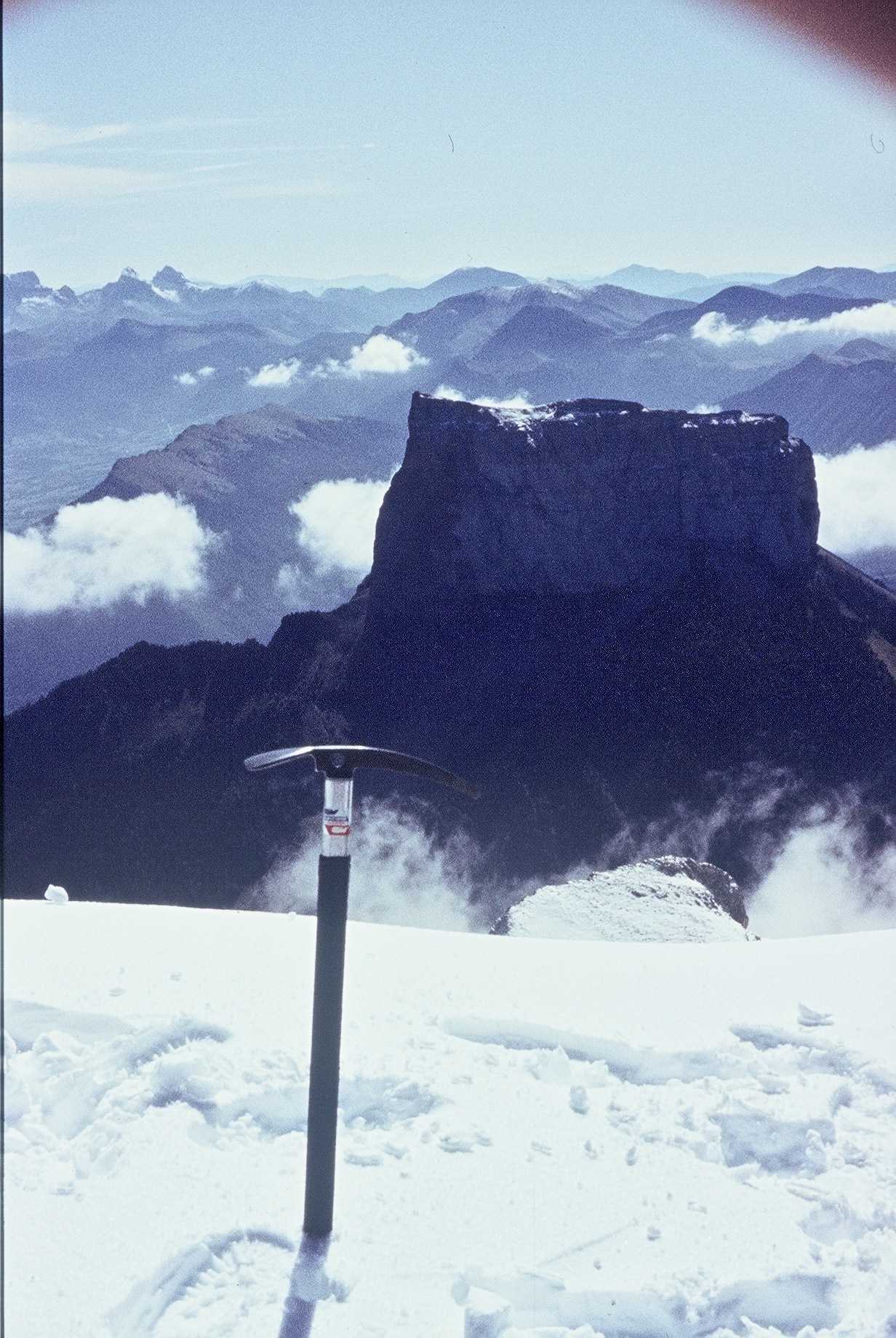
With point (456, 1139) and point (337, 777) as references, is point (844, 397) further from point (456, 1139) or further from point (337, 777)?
point (337, 777)

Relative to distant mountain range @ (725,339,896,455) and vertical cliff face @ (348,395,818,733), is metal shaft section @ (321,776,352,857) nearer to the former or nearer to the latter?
vertical cliff face @ (348,395,818,733)

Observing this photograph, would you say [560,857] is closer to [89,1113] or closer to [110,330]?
[89,1113]

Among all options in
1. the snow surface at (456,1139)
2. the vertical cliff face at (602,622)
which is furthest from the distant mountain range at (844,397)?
the snow surface at (456,1139)

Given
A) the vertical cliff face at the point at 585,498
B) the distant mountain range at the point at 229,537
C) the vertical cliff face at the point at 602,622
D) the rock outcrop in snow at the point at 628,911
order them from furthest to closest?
the distant mountain range at the point at 229,537 < the vertical cliff face at the point at 585,498 < the vertical cliff face at the point at 602,622 < the rock outcrop in snow at the point at 628,911

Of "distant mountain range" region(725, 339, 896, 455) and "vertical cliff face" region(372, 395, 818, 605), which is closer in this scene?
"vertical cliff face" region(372, 395, 818, 605)

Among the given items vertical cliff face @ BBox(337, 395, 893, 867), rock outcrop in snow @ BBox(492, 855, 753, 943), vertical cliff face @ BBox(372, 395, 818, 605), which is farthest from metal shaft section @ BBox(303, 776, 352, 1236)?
vertical cliff face @ BBox(372, 395, 818, 605)

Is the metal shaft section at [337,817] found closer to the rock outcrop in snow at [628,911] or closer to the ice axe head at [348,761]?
the ice axe head at [348,761]

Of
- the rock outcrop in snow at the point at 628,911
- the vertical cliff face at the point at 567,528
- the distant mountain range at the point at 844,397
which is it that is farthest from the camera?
the distant mountain range at the point at 844,397
